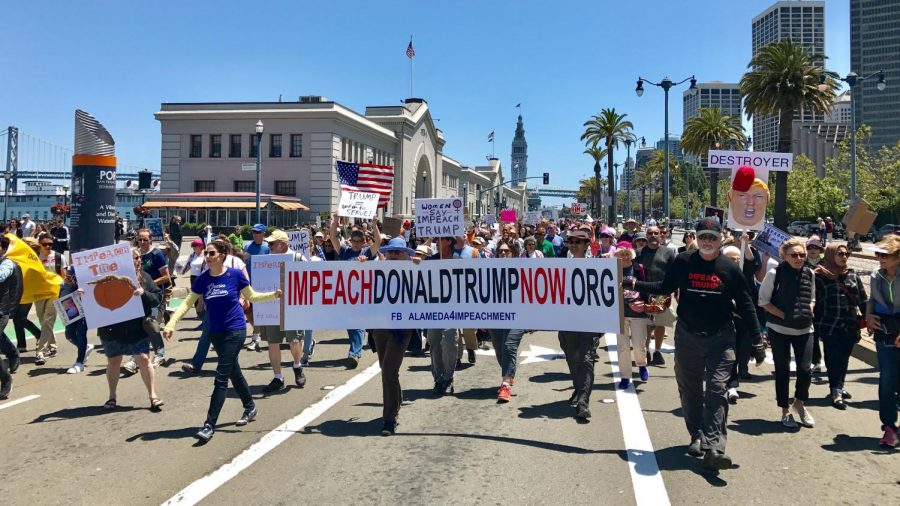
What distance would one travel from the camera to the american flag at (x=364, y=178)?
13.6m

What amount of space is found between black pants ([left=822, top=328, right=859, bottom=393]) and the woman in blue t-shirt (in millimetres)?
6436

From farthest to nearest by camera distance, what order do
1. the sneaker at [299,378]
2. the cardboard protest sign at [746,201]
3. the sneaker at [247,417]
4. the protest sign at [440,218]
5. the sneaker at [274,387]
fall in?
the protest sign at [440,218] < the sneaker at [299,378] < the cardboard protest sign at [746,201] < the sneaker at [274,387] < the sneaker at [247,417]

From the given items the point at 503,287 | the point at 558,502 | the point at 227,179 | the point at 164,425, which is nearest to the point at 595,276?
the point at 503,287

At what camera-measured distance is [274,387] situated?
828 cm

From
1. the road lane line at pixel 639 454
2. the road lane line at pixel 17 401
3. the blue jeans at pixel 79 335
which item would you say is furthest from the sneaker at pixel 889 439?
the blue jeans at pixel 79 335

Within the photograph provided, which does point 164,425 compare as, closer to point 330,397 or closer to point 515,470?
point 330,397

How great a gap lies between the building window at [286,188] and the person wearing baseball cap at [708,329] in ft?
179

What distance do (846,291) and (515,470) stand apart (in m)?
4.64

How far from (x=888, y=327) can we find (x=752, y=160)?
163 inches

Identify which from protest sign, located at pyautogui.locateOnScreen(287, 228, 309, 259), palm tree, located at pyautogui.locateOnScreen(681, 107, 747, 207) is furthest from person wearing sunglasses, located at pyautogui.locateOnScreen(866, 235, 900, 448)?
palm tree, located at pyautogui.locateOnScreen(681, 107, 747, 207)

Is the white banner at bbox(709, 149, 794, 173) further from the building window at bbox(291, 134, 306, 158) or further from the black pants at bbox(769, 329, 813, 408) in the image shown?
the building window at bbox(291, 134, 306, 158)

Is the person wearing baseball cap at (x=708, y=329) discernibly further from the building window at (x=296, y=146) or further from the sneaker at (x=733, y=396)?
the building window at (x=296, y=146)

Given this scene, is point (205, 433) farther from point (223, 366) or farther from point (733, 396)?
point (733, 396)

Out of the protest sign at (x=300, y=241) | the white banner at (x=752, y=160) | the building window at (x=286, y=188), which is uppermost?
the building window at (x=286, y=188)
